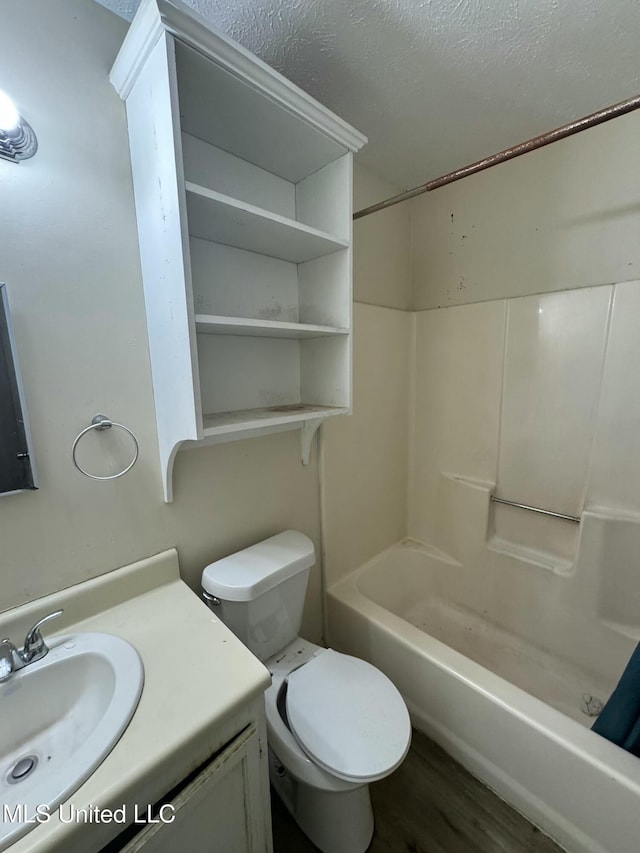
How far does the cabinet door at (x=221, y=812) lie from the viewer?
68 cm

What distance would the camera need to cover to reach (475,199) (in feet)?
5.68

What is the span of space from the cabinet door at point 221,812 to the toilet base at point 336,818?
260 millimetres

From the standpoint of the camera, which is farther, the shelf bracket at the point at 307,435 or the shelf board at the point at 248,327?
the shelf bracket at the point at 307,435

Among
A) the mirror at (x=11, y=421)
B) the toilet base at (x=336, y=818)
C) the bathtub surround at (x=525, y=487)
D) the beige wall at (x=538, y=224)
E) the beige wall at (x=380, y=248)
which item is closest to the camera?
the mirror at (x=11, y=421)

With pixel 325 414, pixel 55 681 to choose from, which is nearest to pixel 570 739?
pixel 325 414

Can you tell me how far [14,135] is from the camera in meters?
0.78

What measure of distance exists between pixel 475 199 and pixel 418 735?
2426 millimetres

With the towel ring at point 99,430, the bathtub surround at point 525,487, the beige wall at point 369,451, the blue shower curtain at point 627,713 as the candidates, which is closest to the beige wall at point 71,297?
the towel ring at point 99,430

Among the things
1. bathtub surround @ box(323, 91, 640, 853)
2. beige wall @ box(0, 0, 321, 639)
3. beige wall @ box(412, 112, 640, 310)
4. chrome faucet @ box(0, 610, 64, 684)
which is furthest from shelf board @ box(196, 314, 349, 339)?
beige wall @ box(412, 112, 640, 310)

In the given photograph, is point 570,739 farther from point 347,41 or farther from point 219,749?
point 347,41

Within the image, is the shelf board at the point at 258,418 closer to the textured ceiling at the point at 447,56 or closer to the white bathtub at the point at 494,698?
the white bathtub at the point at 494,698

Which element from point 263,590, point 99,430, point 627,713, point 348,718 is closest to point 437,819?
point 348,718

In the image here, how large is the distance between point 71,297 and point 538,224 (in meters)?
1.83

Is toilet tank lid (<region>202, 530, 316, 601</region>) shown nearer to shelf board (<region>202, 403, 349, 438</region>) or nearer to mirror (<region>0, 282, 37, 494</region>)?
shelf board (<region>202, 403, 349, 438</region>)
